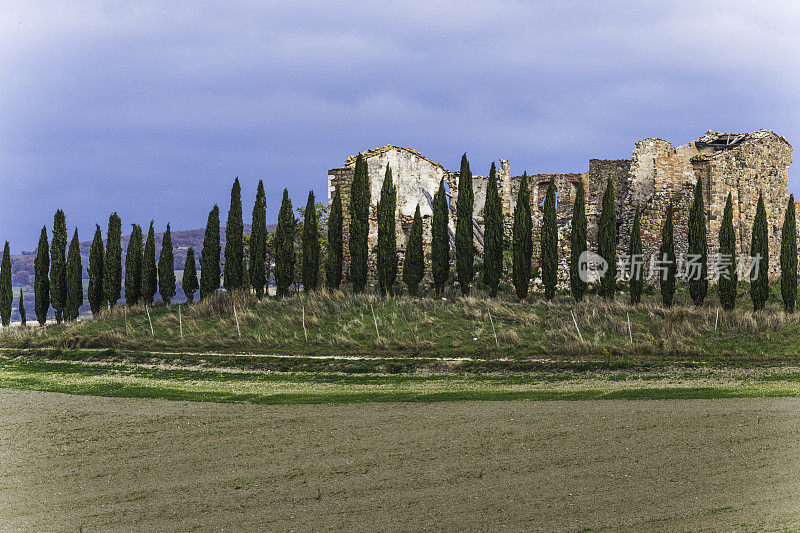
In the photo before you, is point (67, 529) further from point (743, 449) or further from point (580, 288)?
point (580, 288)

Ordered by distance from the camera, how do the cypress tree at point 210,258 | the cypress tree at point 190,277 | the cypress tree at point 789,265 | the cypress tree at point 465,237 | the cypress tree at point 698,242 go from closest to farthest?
the cypress tree at point 789,265
the cypress tree at point 698,242
the cypress tree at point 465,237
the cypress tree at point 210,258
the cypress tree at point 190,277

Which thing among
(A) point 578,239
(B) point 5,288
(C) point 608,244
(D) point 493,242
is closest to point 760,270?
(C) point 608,244

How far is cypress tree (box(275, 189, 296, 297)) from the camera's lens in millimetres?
36250

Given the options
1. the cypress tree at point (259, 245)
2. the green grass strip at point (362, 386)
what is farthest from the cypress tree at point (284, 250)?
the green grass strip at point (362, 386)

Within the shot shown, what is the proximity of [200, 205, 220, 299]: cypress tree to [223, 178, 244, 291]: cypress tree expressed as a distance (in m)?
1.70

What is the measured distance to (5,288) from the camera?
43031 mm

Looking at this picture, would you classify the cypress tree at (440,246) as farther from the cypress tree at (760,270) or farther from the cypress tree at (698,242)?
the cypress tree at (760,270)

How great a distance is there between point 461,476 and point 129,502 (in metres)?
4.46

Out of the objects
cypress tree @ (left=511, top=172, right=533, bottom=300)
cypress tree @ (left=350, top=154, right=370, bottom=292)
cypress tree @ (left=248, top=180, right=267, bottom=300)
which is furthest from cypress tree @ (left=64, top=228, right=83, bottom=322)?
cypress tree @ (left=511, top=172, right=533, bottom=300)

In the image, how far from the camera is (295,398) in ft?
55.6

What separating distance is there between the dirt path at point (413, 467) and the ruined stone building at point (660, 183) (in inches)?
846

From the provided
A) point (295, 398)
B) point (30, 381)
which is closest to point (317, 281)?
point (30, 381)

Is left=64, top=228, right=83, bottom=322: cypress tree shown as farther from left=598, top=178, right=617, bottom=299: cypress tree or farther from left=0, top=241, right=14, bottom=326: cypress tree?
left=598, top=178, right=617, bottom=299: cypress tree

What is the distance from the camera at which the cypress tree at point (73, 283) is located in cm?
3959
